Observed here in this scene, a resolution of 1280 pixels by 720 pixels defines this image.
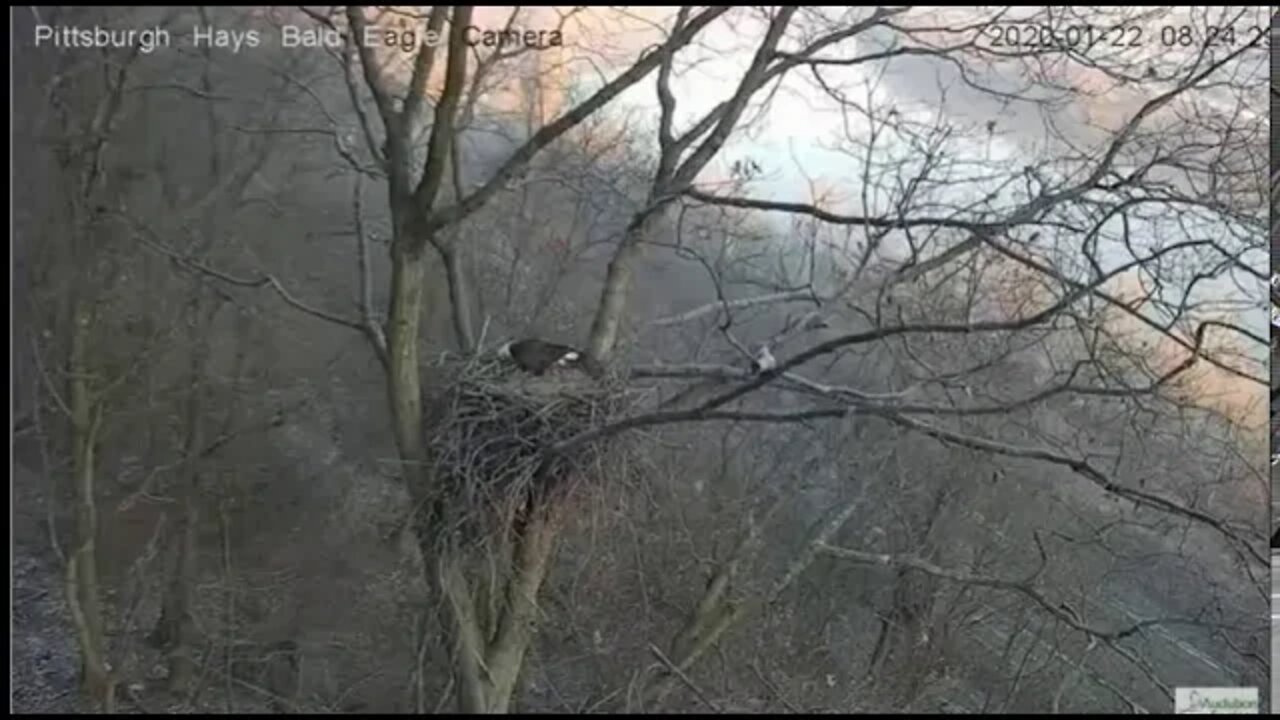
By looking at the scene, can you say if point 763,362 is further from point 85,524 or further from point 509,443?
point 85,524

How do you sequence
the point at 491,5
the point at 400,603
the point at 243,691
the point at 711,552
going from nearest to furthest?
the point at 491,5
the point at 243,691
the point at 400,603
the point at 711,552

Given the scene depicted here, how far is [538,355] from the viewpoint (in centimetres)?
220

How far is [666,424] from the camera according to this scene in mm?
2150

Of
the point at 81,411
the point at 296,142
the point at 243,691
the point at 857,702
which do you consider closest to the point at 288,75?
the point at 296,142

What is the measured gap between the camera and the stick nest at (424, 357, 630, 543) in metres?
2.09

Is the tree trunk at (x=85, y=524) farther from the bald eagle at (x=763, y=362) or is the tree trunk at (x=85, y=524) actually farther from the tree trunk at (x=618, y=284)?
the bald eagle at (x=763, y=362)

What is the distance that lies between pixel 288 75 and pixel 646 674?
1285mm

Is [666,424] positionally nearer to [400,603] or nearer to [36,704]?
[400,603]

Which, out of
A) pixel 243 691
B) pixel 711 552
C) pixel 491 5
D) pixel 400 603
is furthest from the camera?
pixel 711 552
